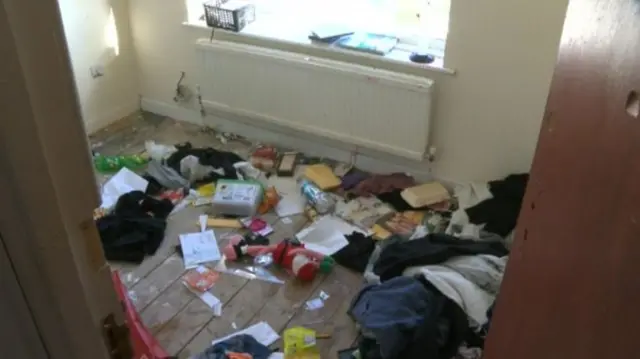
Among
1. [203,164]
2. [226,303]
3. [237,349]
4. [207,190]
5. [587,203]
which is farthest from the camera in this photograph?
[203,164]

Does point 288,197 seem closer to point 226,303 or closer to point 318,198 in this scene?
point 318,198

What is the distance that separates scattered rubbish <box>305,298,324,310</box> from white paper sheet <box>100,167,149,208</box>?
1202 mm

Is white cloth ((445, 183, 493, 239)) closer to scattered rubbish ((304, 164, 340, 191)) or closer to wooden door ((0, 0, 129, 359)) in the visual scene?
scattered rubbish ((304, 164, 340, 191))

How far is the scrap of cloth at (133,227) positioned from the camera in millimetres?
2705

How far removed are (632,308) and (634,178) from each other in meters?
0.14

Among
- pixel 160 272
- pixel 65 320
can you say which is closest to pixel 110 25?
pixel 160 272

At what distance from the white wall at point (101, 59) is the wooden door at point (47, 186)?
3230 millimetres

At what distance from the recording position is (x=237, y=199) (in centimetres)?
301

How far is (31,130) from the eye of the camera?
0.43m

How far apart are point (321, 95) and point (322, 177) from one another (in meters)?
0.45

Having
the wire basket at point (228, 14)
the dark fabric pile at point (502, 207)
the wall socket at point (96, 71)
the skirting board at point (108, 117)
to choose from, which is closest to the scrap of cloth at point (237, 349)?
the dark fabric pile at point (502, 207)

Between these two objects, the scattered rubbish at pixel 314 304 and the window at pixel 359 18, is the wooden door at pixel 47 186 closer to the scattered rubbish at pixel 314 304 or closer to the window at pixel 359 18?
the scattered rubbish at pixel 314 304

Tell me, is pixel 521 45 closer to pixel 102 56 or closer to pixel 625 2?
pixel 625 2

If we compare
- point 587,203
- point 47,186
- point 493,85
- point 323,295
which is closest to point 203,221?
point 323,295
